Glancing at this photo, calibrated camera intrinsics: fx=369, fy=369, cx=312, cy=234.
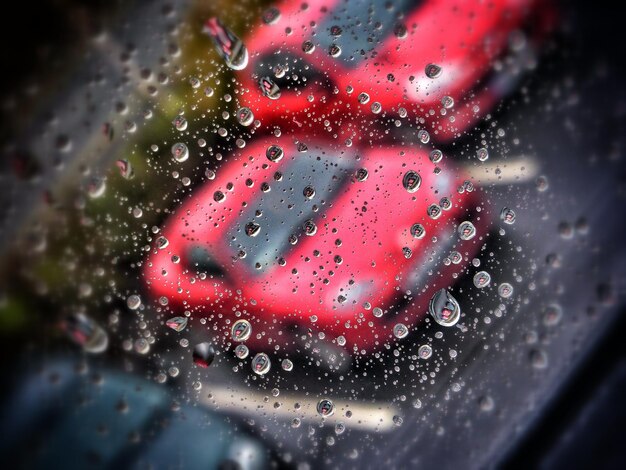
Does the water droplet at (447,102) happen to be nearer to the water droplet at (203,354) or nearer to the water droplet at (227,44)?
the water droplet at (227,44)

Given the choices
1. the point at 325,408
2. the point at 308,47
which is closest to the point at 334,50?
the point at 308,47

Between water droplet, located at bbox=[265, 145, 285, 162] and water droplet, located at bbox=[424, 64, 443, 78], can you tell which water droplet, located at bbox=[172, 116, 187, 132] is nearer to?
water droplet, located at bbox=[265, 145, 285, 162]

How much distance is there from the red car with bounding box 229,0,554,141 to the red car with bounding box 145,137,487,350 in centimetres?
6

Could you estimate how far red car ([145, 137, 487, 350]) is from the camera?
0.62 m

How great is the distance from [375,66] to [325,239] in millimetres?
302

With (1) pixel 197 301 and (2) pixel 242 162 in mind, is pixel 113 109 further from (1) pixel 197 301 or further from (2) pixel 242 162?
(1) pixel 197 301

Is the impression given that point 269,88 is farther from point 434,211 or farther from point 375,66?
point 434,211

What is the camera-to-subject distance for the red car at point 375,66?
0.55 m

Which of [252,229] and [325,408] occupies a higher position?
[252,229]

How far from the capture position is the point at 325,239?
65cm

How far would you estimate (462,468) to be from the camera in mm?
571

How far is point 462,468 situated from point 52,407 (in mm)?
575

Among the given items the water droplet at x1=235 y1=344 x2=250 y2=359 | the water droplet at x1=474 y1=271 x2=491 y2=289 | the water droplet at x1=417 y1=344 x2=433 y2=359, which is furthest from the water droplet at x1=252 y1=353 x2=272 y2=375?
the water droplet at x1=474 y1=271 x2=491 y2=289

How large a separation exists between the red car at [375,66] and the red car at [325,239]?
0.19 feet
